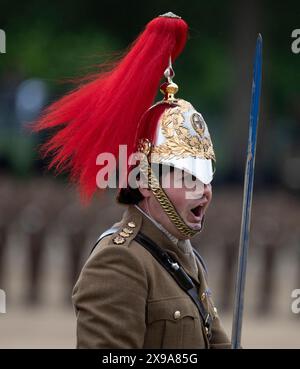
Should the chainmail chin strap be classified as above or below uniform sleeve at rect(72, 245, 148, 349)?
above

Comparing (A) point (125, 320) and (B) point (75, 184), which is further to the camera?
(B) point (75, 184)

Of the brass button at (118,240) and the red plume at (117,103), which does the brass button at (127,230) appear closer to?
the brass button at (118,240)

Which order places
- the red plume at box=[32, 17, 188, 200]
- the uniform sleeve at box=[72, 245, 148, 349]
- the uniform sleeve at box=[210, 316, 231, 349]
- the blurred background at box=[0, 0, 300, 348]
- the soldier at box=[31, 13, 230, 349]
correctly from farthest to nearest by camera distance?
the blurred background at box=[0, 0, 300, 348], the uniform sleeve at box=[210, 316, 231, 349], the red plume at box=[32, 17, 188, 200], the soldier at box=[31, 13, 230, 349], the uniform sleeve at box=[72, 245, 148, 349]

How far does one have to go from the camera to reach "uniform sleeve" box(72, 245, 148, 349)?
4320mm

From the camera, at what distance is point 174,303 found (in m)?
4.52

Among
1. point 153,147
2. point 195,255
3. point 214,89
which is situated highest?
point 214,89

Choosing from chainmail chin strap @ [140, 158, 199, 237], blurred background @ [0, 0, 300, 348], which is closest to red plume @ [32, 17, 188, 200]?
chainmail chin strap @ [140, 158, 199, 237]

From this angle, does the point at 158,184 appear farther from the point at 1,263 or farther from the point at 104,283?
the point at 1,263

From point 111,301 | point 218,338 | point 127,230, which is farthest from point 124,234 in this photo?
point 218,338

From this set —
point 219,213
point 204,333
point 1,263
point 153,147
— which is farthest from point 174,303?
point 219,213

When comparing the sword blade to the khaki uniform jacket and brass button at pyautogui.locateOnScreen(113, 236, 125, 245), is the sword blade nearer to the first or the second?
the khaki uniform jacket
